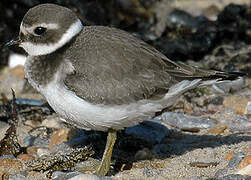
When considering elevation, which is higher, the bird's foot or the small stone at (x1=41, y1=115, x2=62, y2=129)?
the bird's foot

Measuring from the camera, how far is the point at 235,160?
4594 millimetres

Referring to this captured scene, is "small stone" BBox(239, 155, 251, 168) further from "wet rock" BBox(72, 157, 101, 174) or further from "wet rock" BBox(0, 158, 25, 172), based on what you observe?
"wet rock" BBox(0, 158, 25, 172)

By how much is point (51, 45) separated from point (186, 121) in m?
1.99

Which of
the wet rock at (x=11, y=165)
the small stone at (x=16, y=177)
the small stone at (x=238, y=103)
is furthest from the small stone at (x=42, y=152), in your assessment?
the small stone at (x=238, y=103)

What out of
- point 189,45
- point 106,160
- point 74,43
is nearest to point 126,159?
point 106,160

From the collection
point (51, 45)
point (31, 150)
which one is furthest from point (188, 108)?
point (51, 45)

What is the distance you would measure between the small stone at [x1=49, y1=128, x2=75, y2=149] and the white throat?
4.00ft

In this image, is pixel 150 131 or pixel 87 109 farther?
pixel 150 131

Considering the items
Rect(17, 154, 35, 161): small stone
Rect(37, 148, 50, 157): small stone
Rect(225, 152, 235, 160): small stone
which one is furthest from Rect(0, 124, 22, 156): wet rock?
Rect(225, 152, 235, 160): small stone

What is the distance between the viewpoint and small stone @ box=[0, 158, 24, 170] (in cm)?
495

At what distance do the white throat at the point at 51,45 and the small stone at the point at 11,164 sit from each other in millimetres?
1074

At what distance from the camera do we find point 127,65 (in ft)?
15.3

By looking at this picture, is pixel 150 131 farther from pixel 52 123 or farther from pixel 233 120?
pixel 52 123

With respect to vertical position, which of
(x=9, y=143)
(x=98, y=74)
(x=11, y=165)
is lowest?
(x=11, y=165)
